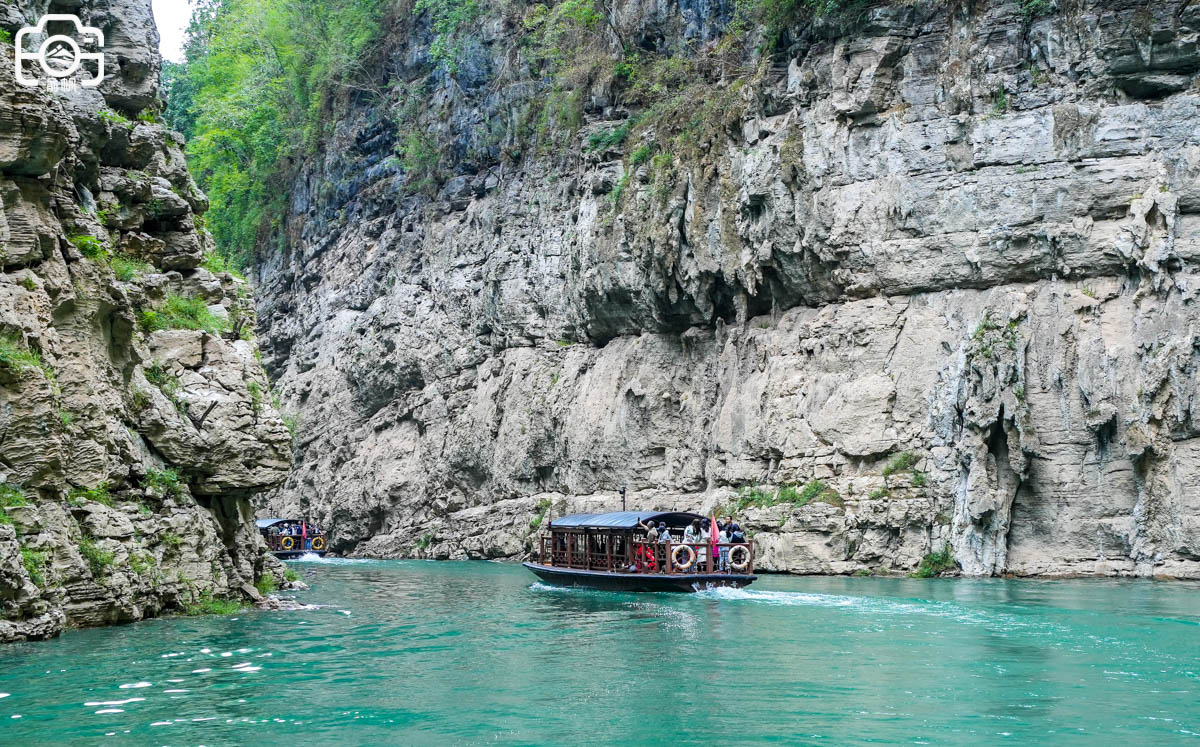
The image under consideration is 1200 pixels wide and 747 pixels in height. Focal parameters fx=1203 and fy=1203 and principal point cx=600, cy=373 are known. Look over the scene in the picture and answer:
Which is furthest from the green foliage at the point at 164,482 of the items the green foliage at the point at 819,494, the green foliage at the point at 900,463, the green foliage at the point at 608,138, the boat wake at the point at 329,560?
the green foliage at the point at 608,138

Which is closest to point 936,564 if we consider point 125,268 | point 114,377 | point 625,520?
point 625,520

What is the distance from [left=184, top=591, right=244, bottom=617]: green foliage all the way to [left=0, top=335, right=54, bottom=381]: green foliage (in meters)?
5.33

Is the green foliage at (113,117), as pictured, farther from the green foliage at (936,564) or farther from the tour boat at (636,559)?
the green foliage at (936,564)

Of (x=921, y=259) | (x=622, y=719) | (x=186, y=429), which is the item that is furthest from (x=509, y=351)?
(x=622, y=719)

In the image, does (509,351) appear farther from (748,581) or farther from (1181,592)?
(1181,592)

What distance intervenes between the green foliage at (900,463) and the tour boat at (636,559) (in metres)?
6.81

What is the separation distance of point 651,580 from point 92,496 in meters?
14.7

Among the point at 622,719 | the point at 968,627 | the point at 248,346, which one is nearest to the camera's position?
the point at 622,719

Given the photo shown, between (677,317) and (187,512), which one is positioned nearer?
(187,512)

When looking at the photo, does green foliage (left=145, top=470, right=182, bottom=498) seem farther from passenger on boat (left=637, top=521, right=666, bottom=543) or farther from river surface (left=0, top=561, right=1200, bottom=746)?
passenger on boat (left=637, top=521, right=666, bottom=543)

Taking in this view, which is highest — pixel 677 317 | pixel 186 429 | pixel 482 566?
pixel 677 317

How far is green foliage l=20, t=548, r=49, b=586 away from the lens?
55.6ft

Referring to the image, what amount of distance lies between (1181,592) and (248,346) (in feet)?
73.0

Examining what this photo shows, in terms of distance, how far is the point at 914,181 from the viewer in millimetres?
38750
